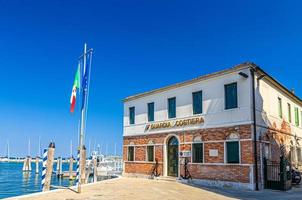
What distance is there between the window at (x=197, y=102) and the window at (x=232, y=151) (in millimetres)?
2971

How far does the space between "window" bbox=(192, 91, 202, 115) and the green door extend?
98.1 inches

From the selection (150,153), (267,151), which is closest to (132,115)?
(150,153)

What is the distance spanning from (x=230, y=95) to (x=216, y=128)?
2.00m

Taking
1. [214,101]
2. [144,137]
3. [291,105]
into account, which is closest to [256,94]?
[214,101]

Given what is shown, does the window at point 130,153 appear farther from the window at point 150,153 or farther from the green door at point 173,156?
the green door at point 173,156

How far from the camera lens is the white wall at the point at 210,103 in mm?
16219

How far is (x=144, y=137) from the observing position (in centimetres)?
2223

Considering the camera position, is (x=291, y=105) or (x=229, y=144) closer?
(x=229, y=144)

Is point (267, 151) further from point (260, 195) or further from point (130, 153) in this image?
point (130, 153)

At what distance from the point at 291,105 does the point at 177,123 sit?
8.34 metres

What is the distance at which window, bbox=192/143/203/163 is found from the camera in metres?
18.0

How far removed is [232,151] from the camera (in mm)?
16344

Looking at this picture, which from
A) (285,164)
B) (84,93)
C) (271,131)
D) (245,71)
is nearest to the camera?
(84,93)

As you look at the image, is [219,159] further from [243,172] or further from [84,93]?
[84,93]
